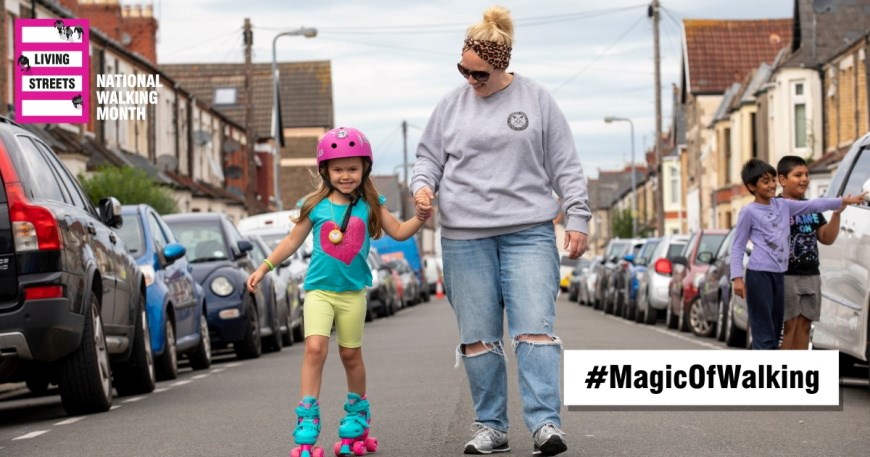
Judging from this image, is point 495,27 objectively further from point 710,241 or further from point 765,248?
point 710,241

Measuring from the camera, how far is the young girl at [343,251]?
7949 mm

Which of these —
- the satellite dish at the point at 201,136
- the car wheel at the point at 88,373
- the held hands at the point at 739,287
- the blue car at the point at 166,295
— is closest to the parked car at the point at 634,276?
the blue car at the point at 166,295

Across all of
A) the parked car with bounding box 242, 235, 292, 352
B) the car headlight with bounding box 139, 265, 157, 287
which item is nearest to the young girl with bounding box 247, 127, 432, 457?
the car headlight with bounding box 139, 265, 157, 287

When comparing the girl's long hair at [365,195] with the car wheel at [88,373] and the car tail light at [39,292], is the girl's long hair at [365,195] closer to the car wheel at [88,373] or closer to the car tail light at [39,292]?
the car tail light at [39,292]

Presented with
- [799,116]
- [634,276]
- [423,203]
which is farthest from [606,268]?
[423,203]

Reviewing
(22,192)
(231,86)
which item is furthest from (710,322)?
(231,86)

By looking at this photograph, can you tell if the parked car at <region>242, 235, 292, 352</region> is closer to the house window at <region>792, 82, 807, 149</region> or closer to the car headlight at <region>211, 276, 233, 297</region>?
the car headlight at <region>211, 276, 233, 297</region>

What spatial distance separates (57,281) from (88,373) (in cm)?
98

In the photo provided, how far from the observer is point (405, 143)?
370ft

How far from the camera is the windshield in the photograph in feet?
61.7

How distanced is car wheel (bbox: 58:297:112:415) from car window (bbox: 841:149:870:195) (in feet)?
17.8

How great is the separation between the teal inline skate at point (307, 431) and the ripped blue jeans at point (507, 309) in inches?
30.4

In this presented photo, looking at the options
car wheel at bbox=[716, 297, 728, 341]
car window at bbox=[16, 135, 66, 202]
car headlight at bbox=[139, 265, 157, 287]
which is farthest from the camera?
car wheel at bbox=[716, 297, 728, 341]

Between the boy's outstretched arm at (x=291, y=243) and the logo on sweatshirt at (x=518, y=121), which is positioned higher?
the logo on sweatshirt at (x=518, y=121)
